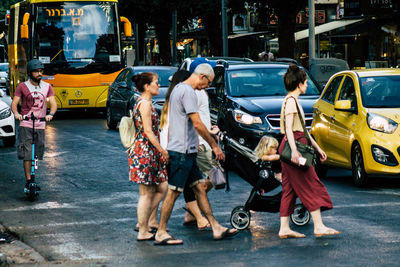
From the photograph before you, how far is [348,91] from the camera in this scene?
12180 millimetres

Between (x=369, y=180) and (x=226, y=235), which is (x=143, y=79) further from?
(x=369, y=180)

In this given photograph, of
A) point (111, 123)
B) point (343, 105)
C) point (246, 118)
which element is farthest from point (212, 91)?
point (111, 123)

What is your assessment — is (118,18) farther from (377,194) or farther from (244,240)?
→ (244,240)

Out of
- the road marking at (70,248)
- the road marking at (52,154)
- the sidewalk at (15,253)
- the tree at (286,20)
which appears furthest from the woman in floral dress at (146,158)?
the tree at (286,20)

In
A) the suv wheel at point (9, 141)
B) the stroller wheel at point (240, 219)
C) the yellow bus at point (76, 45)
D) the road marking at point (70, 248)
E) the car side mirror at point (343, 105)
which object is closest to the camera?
the road marking at point (70, 248)

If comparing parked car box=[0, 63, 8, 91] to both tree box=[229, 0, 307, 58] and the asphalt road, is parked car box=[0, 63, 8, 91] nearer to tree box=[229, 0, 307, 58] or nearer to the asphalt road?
tree box=[229, 0, 307, 58]

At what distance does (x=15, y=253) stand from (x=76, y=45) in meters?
18.2

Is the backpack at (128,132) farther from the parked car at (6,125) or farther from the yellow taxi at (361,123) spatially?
the parked car at (6,125)

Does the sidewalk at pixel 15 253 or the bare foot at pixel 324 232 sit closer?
the sidewalk at pixel 15 253

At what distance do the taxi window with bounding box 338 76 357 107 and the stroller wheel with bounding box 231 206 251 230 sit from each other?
406cm

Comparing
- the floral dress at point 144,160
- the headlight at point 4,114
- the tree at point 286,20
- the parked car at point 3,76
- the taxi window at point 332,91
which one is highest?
the tree at point 286,20

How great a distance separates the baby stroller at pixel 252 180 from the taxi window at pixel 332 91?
4489 millimetres

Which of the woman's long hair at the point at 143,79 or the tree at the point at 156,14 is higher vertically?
the tree at the point at 156,14

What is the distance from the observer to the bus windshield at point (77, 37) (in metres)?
25.0
